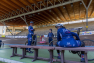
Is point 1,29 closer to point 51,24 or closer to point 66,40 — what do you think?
point 51,24

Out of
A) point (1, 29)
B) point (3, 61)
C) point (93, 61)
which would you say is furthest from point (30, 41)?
point (1, 29)

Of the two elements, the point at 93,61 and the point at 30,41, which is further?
the point at 30,41

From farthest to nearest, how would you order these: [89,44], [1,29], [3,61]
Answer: [1,29] → [89,44] → [3,61]

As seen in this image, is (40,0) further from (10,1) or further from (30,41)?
(30,41)

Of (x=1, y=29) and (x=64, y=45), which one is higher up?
(x=1, y=29)

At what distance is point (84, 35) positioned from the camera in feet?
24.2

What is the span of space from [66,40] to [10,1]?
30.9ft

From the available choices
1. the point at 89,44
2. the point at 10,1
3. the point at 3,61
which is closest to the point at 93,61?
the point at 3,61

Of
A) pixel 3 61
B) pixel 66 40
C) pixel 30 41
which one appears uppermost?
pixel 66 40

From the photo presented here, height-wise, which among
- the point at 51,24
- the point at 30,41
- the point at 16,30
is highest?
the point at 51,24

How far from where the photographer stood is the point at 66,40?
5.23 ft

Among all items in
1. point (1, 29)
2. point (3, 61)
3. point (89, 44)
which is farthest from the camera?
point (1, 29)

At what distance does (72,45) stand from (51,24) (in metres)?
22.3

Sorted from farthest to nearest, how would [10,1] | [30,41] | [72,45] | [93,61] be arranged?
[10,1], [30,41], [93,61], [72,45]
